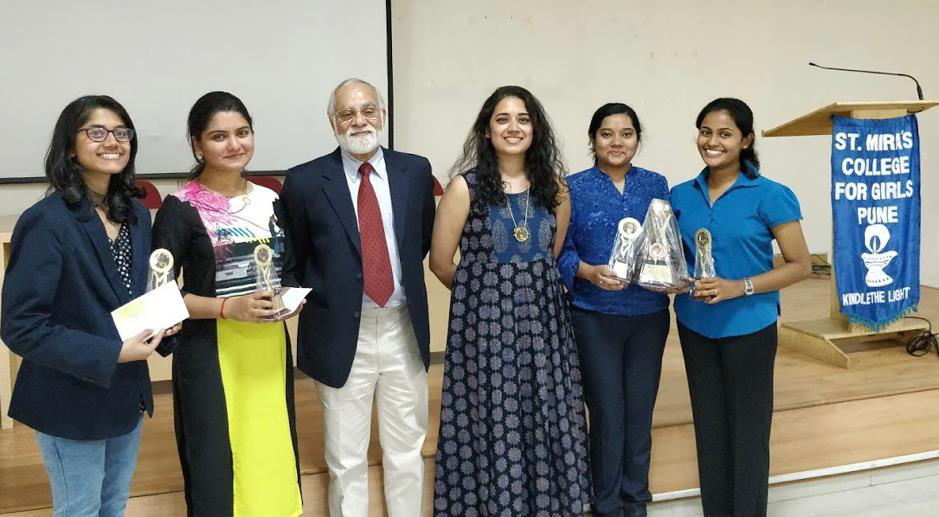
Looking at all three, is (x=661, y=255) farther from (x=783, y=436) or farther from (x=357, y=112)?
(x=783, y=436)

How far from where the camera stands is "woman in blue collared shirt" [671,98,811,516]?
7.43ft

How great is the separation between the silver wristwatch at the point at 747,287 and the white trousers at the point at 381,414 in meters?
0.98

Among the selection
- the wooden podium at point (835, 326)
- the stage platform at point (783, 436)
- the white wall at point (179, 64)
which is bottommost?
the stage platform at point (783, 436)

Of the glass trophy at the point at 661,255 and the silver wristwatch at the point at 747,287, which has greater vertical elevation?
the glass trophy at the point at 661,255

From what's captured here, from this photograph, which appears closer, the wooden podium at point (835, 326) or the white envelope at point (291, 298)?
the white envelope at point (291, 298)

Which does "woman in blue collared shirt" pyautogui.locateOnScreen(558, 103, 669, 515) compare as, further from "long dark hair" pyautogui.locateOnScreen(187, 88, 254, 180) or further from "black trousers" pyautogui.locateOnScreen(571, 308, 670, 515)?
"long dark hair" pyautogui.locateOnScreen(187, 88, 254, 180)

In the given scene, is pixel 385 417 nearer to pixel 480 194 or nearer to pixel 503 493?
pixel 503 493

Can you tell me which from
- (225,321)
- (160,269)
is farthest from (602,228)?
(160,269)

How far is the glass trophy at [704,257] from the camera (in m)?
2.23

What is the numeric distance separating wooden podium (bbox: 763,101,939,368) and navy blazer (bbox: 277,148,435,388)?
2079 mm

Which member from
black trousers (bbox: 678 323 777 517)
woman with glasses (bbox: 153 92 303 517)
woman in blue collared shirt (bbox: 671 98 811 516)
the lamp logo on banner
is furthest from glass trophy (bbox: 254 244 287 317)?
the lamp logo on banner

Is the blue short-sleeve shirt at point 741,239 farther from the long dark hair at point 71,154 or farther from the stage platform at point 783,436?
the long dark hair at point 71,154

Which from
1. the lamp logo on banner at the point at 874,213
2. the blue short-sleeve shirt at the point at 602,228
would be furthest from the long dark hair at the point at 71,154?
the lamp logo on banner at the point at 874,213

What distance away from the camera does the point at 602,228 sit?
7.49 ft
